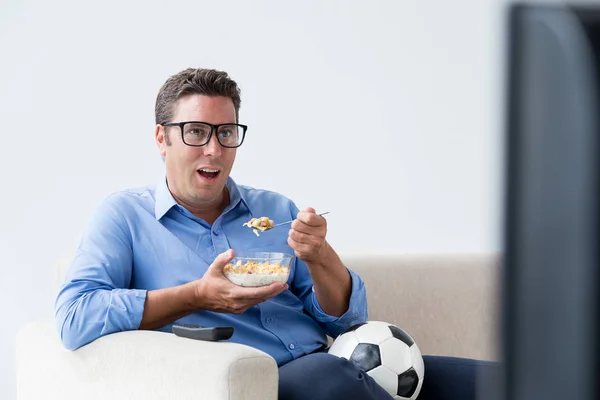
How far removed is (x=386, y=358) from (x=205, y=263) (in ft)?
1.62

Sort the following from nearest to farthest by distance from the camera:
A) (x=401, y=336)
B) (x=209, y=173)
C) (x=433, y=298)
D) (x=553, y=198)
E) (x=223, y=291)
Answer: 1. (x=553, y=198)
2. (x=223, y=291)
3. (x=401, y=336)
4. (x=209, y=173)
5. (x=433, y=298)

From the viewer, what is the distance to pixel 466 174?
3.31 meters


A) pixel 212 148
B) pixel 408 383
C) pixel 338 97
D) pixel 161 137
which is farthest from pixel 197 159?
pixel 338 97

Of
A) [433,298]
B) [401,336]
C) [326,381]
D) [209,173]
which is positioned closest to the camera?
[326,381]

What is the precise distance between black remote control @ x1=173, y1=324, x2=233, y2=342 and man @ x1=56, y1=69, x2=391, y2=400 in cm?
12

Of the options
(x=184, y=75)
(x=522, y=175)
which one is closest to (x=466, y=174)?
(x=184, y=75)

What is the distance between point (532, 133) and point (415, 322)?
2.15 meters

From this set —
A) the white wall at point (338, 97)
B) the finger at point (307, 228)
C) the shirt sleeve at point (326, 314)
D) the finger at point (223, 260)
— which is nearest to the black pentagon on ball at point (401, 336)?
the shirt sleeve at point (326, 314)

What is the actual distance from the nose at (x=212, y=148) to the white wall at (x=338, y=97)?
3.31 feet

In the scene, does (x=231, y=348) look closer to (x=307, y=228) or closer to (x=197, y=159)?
(x=307, y=228)

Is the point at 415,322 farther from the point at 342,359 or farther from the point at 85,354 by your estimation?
the point at 85,354

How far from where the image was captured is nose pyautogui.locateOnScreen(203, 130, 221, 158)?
7.32 feet

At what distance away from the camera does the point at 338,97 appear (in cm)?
330

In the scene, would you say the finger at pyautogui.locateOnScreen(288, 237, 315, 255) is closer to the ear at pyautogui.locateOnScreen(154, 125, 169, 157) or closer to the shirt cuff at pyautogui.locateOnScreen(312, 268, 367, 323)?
the shirt cuff at pyautogui.locateOnScreen(312, 268, 367, 323)
